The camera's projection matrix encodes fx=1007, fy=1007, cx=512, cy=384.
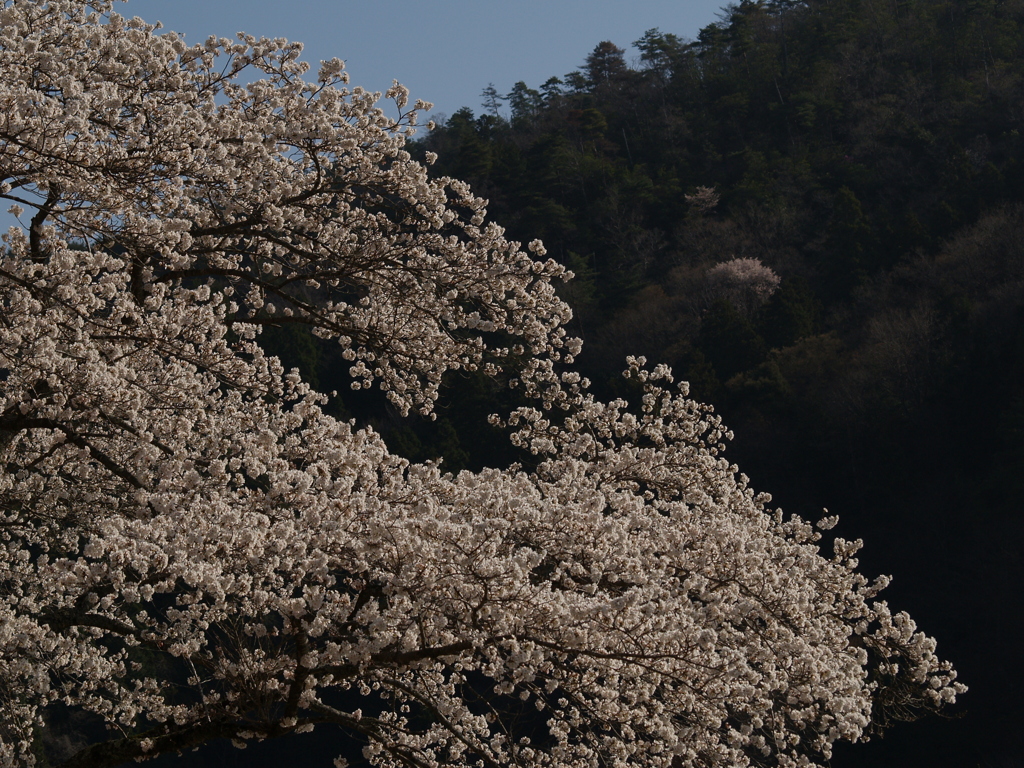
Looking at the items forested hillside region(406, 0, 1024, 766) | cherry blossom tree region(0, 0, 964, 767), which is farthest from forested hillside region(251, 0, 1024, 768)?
cherry blossom tree region(0, 0, 964, 767)

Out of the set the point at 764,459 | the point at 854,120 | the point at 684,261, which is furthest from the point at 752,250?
the point at 764,459

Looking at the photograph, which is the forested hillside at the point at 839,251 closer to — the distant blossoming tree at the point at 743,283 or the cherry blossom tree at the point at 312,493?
the distant blossoming tree at the point at 743,283

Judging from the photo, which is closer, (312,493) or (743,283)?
(312,493)

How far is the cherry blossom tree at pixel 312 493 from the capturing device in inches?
207

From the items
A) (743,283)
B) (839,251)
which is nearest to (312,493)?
(839,251)

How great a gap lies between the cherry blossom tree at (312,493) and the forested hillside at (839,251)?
2062cm

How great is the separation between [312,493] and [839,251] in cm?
3978

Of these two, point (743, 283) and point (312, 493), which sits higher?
point (743, 283)

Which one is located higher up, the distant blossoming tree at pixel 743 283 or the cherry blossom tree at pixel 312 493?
the distant blossoming tree at pixel 743 283

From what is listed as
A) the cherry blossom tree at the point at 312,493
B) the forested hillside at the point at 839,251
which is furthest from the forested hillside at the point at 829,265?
the cherry blossom tree at the point at 312,493

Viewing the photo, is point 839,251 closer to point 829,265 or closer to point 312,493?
point 829,265

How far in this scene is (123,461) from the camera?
759cm

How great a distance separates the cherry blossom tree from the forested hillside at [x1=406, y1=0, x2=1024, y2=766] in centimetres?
2062

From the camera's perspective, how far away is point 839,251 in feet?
138
